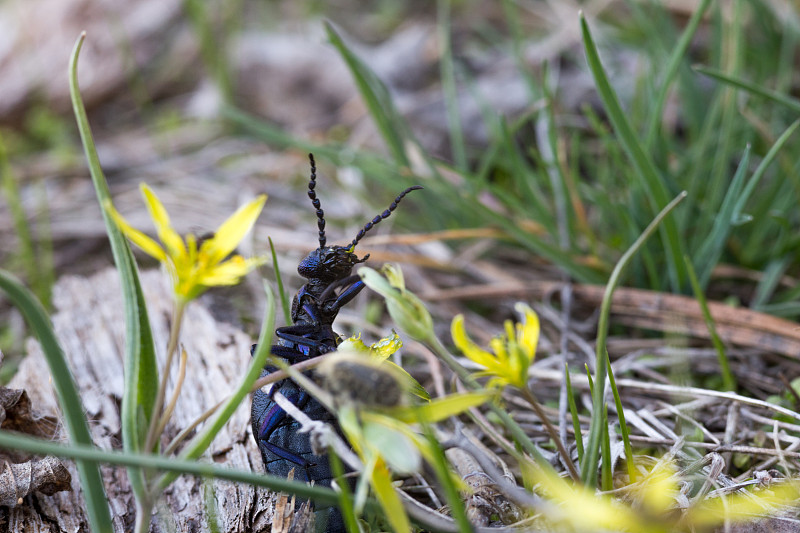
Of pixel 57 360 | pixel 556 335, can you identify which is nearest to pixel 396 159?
pixel 556 335

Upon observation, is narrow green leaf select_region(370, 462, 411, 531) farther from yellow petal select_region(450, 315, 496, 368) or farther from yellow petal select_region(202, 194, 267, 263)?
yellow petal select_region(202, 194, 267, 263)

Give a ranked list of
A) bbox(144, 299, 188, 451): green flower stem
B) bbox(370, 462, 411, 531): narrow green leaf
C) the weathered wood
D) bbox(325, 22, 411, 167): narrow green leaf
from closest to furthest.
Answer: bbox(370, 462, 411, 531): narrow green leaf < bbox(144, 299, 188, 451): green flower stem < the weathered wood < bbox(325, 22, 411, 167): narrow green leaf

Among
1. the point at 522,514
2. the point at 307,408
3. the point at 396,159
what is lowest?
the point at 522,514

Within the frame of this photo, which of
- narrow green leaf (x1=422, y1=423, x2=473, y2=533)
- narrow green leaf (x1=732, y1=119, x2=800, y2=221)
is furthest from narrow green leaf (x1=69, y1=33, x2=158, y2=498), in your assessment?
narrow green leaf (x1=732, y1=119, x2=800, y2=221)

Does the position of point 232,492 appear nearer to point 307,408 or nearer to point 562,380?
point 307,408

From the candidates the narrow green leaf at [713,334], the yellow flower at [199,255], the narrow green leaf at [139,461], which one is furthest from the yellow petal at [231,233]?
the narrow green leaf at [713,334]

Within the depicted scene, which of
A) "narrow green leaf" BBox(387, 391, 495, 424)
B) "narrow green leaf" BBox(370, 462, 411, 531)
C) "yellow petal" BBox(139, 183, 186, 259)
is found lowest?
"narrow green leaf" BBox(370, 462, 411, 531)
